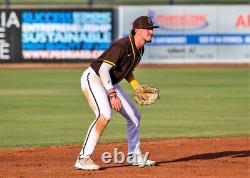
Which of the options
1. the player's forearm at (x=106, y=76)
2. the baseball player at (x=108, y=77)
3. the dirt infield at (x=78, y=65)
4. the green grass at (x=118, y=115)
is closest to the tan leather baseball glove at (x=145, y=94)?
the baseball player at (x=108, y=77)

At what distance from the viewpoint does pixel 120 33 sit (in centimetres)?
2984

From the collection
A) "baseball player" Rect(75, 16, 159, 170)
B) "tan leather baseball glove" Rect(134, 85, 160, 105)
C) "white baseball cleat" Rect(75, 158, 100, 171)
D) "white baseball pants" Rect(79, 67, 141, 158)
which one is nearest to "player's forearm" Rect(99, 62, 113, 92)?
"baseball player" Rect(75, 16, 159, 170)

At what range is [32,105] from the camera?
703 inches

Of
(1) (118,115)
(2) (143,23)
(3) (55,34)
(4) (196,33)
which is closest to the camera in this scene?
(2) (143,23)

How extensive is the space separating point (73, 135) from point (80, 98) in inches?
238

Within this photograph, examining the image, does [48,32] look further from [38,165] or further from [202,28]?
[38,165]

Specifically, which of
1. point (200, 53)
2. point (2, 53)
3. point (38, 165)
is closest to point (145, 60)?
point (200, 53)

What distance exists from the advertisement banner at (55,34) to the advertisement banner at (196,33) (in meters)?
0.99

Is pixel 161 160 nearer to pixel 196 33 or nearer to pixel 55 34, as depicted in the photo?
pixel 55 34

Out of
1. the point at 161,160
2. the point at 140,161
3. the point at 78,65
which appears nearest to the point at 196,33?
the point at 78,65

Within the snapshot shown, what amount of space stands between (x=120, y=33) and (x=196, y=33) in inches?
112

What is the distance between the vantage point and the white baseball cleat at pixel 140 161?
9.98 metres

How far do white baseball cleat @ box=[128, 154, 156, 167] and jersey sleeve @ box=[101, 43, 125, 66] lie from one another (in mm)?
1342

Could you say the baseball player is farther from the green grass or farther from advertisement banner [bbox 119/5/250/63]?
advertisement banner [bbox 119/5/250/63]
